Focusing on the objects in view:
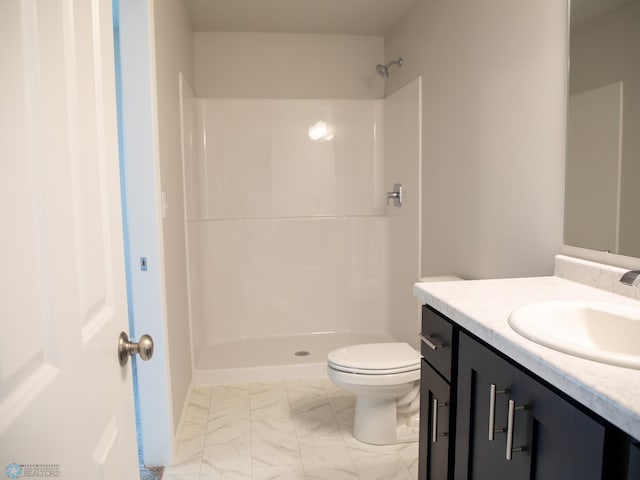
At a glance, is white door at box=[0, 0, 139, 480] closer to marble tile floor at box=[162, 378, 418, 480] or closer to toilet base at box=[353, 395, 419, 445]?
marble tile floor at box=[162, 378, 418, 480]

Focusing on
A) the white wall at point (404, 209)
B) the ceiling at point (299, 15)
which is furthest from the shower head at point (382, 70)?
the ceiling at point (299, 15)

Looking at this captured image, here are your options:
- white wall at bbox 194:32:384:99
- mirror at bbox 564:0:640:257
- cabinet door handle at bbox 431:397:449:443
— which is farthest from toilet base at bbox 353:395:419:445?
white wall at bbox 194:32:384:99

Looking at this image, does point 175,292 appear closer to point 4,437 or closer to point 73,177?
point 73,177

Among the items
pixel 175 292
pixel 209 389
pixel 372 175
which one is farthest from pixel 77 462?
pixel 372 175

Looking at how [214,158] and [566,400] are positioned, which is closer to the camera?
[566,400]

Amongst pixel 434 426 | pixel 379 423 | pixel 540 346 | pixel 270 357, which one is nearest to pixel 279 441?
pixel 379 423

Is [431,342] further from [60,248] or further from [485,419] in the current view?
[60,248]

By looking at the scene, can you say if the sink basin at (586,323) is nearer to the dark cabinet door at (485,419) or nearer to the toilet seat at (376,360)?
the dark cabinet door at (485,419)

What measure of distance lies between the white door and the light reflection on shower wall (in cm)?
267

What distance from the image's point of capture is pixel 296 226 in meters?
3.74

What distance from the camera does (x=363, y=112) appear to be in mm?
3756

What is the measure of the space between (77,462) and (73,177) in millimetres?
414

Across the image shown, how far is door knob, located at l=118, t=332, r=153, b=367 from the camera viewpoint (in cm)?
97

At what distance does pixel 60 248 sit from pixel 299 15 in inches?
116
